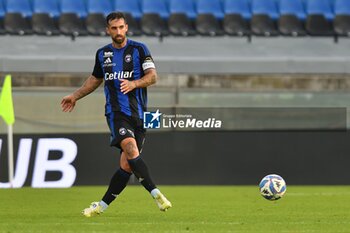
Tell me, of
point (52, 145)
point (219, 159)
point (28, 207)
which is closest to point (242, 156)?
point (219, 159)

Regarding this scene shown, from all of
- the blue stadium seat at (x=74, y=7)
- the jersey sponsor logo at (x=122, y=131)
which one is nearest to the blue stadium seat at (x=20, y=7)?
the blue stadium seat at (x=74, y=7)

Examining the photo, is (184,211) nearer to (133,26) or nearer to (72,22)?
(133,26)

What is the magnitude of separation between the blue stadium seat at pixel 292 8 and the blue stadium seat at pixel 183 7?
7.32 ft

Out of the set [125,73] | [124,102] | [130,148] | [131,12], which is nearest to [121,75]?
[125,73]

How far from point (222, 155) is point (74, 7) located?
8.32m

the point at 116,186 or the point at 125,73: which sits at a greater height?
the point at 125,73

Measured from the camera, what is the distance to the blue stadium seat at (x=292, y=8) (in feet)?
74.8

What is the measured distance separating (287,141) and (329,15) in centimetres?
774

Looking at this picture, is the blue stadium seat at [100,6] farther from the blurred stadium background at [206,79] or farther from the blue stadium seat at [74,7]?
the blue stadium seat at [74,7]

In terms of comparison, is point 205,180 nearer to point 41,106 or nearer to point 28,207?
point 41,106

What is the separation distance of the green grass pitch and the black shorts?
0.78 metres

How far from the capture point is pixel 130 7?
2269 centimetres

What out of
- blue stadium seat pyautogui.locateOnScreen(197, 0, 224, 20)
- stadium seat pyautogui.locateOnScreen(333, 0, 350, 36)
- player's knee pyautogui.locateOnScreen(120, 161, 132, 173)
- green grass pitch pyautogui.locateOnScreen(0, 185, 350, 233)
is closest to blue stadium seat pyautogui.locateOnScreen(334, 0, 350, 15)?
stadium seat pyautogui.locateOnScreen(333, 0, 350, 36)

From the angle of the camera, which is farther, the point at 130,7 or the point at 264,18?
the point at 130,7
